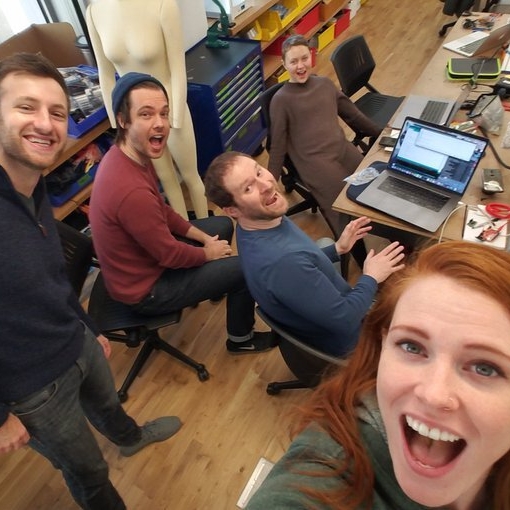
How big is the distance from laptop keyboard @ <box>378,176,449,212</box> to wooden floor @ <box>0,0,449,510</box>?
1018mm

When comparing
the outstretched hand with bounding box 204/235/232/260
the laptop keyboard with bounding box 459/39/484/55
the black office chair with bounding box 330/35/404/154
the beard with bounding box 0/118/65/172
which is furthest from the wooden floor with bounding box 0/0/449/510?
the laptop keyboard with bounding box 459/39/484/55

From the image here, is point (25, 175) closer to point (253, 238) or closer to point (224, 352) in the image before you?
point (253, 238)

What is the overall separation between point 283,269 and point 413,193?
31.4 inches

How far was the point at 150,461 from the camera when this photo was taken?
6.08ft

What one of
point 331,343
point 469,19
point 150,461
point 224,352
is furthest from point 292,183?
point 469,19

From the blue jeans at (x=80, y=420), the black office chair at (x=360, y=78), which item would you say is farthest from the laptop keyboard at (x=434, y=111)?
the blue jeans at (x=80, y=420)

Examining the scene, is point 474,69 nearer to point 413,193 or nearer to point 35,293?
point 413,193

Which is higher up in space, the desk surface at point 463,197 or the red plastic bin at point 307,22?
the red plastic bin at point 307,22

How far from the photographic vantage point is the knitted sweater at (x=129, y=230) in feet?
5.33

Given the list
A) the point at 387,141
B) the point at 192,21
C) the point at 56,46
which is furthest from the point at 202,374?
the point at 192,21

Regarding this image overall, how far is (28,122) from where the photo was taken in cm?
111

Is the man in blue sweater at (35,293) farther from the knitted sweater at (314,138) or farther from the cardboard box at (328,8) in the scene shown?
the cardboard box at (328,8)

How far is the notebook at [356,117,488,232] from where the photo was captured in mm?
1644

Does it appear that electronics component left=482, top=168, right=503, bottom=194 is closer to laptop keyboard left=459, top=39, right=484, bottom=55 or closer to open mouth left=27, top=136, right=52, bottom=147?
laptop keyboard left=459, top=39, right=484, bottom=55
